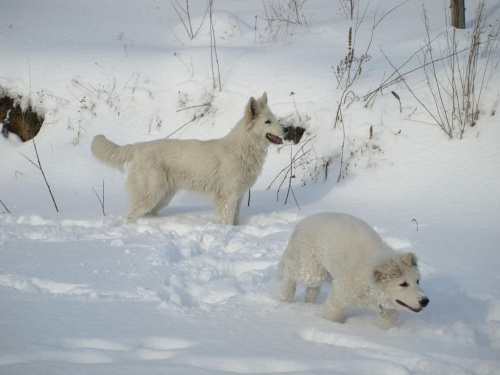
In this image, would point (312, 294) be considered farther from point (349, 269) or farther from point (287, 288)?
point (349, 269)

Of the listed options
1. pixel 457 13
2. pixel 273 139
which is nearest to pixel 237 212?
pixel 273 139

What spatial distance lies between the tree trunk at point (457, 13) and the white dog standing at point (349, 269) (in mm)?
7960

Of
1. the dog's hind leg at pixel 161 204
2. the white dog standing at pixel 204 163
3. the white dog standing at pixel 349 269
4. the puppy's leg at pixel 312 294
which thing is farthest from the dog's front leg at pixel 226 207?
the puppy's leg at pixel 312 294

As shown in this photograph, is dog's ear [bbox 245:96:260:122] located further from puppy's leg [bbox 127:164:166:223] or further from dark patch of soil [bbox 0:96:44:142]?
dark patch of soil [bbox 0:96:44:142]

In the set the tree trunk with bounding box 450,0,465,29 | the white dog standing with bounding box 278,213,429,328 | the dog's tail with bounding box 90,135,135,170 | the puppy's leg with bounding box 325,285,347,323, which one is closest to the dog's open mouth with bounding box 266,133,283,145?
the dog's tail with bounding box 90,135,135,170

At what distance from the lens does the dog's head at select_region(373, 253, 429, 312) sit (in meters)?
3.55

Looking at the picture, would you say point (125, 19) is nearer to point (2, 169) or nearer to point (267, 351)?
point (2, 169)

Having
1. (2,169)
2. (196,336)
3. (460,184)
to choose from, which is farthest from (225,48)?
(196,336)

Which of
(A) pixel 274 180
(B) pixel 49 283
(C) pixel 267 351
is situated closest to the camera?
(C) pixel 267 351

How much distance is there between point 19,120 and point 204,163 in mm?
5719

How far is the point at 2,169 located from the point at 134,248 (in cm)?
553

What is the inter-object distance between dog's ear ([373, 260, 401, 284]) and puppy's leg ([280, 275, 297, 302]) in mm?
860

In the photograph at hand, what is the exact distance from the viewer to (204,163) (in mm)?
7180

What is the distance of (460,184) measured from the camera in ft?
24.6
